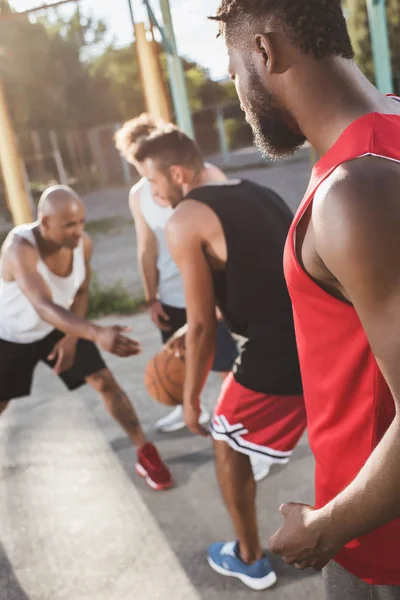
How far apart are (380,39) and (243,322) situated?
494cm

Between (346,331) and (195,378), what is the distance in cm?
125

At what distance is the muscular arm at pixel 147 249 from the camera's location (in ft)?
12.5

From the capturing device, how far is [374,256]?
0.88 meters

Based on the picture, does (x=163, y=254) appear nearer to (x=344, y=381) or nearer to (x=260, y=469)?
(x=260, y=469)

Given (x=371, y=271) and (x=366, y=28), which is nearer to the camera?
(x=371, y=271)

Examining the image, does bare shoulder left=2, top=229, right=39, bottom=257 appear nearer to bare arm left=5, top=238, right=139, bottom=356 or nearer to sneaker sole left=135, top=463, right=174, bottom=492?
bare arm left=5, top=238, right=139, bottom=356

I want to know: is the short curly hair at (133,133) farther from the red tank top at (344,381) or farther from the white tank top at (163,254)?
the red tank top at (344,381)

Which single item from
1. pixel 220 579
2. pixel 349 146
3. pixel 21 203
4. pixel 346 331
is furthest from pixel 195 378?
pixel 21 203

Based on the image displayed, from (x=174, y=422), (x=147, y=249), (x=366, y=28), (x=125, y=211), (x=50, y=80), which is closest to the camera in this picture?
(x=147, y=249)

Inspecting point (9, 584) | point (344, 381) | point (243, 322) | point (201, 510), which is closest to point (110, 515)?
point (201, 510)

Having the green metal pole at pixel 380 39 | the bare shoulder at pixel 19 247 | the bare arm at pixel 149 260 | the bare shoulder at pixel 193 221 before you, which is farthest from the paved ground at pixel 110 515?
the green metal pole at pixel 380 39

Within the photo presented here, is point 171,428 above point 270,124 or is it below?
below

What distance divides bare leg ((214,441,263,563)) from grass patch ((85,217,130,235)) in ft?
33.8

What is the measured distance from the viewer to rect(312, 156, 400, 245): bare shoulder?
869 millimetres
